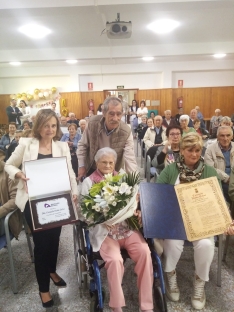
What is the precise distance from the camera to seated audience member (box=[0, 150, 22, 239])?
76.3 inches

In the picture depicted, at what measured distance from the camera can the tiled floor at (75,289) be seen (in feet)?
5.84

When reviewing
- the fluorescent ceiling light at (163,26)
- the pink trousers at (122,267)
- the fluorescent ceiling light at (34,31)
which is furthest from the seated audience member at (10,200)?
the fluorescent ceiling light at (163,26)

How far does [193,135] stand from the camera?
1.89 m

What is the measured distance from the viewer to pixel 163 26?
18.8ft

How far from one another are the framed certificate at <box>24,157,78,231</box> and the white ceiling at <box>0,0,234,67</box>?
10.0 feet

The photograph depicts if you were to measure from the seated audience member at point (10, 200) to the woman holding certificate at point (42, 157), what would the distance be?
0.21 m

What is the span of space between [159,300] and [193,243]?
0.50 metres

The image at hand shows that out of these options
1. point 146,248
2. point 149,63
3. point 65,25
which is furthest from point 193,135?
point 149,63

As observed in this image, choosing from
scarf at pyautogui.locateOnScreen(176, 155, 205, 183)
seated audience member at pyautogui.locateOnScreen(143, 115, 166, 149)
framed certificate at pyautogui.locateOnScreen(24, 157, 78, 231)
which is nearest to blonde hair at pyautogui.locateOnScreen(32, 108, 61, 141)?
framed certificate at pyautogui.locateOnScreen(24, 157, 78, 231)

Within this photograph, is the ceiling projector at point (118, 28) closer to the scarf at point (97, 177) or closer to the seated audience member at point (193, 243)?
the seated audience member at point (193, 243)

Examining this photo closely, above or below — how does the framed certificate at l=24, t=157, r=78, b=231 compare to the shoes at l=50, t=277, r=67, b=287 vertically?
above

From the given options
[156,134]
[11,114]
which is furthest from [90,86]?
[156,134]

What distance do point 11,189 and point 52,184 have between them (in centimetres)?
60

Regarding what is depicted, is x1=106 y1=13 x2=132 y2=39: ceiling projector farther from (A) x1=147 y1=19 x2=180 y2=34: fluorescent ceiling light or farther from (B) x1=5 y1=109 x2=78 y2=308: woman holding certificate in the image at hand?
(B) x1=5 y1=109 x2=78 y2=308: woman holding certificate
